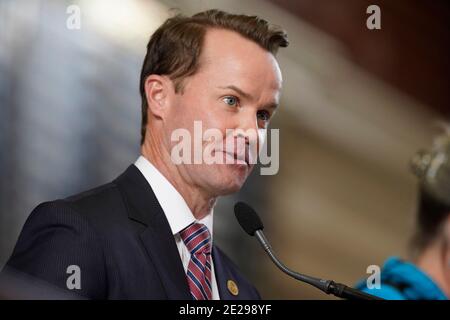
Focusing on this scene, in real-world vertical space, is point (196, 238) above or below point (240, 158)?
below

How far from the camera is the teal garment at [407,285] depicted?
63.6 inches

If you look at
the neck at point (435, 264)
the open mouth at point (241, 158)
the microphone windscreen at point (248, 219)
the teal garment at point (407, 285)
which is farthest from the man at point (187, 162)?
the neck at point (435, 264)

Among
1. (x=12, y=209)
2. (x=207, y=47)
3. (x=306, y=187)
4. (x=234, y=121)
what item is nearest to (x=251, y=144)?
(x=234, y=121)

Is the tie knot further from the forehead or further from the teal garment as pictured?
the teal garment

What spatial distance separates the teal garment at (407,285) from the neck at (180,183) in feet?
1.50

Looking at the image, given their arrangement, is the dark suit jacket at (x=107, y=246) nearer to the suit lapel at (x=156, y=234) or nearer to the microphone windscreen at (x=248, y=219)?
the suit lapel at (x=156, y=234)

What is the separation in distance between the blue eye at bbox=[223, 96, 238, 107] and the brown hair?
87mm

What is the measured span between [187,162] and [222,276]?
0.82 feet

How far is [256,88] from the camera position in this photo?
1.44m

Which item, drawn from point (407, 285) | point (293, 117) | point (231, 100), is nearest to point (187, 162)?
point (231, 100)

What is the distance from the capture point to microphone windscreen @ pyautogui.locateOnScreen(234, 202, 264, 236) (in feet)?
4.25

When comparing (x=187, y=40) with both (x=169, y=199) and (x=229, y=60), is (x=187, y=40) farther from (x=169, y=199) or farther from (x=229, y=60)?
(x=169, y=199)

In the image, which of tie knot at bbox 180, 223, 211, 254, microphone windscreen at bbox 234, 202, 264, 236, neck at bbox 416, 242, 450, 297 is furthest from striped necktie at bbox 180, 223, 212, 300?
neck at bbox 416, 242, 450, 297

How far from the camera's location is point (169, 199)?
1397 mm
